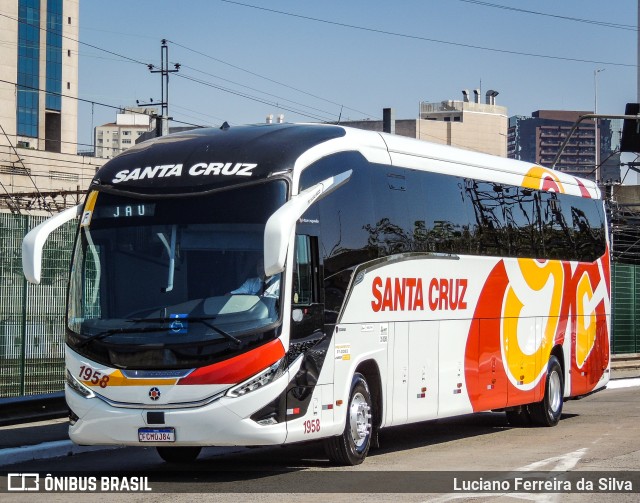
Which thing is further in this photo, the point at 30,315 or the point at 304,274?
the point at 30,315

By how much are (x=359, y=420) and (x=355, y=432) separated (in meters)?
0.17

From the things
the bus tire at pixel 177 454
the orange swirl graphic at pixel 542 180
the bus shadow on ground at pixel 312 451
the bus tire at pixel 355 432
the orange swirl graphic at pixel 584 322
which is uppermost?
the orange swirl graphic at pixel 542 180

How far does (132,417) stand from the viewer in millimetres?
11859

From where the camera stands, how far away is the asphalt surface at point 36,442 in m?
13.9

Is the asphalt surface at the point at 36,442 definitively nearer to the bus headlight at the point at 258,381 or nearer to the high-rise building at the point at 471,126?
the bus headlight at the point at 258,381

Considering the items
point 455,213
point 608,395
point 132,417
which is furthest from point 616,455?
point 608,395

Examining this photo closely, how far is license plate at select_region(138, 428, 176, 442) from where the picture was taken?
1172cm

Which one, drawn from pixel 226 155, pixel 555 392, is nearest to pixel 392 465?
pixel 226 155

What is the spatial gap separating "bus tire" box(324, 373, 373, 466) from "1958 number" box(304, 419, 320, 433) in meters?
0.63

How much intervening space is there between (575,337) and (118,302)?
10422 mm

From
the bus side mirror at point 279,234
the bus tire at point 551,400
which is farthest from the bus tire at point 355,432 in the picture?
the bus tire at point 551,400

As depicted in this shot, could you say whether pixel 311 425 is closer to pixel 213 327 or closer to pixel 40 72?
pixel 213 327

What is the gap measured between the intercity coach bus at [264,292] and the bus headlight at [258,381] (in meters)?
0.02

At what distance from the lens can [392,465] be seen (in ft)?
43.7
